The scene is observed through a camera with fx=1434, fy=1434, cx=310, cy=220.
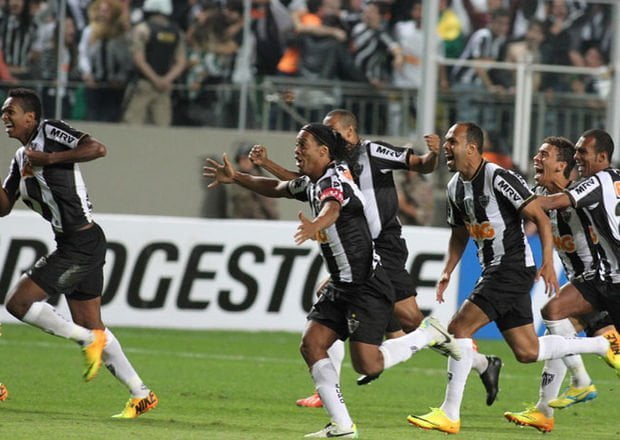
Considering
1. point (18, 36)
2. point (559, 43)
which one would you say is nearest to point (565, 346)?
point (18, 36)

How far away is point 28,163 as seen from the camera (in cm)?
952

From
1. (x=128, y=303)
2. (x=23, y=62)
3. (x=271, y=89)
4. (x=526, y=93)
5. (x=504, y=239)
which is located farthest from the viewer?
(x=526, y=93)

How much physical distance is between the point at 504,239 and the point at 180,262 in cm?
748

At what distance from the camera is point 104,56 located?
57.7 ft

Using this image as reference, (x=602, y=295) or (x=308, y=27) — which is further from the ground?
(x=308, y=27)

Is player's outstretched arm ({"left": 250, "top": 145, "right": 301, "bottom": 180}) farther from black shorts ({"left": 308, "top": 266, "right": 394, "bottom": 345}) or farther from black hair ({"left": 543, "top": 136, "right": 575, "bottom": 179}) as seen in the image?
black hair ({"left": 543, "top": 136, "right": 575, "bottom": 179})

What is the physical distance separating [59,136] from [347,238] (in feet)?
7.36

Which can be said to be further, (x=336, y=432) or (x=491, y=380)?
(x=491, y=380)

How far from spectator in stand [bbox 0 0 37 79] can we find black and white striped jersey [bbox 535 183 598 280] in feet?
29.5

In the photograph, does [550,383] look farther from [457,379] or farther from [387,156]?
[387,156]

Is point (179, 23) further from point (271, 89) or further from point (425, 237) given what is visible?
point (425, 237)

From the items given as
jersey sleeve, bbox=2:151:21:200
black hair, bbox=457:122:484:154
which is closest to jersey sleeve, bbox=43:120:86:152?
jersey sleeve, bbox=2:151:21:200

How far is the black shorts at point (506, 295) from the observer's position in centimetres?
923

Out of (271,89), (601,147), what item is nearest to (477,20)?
(271,89)
